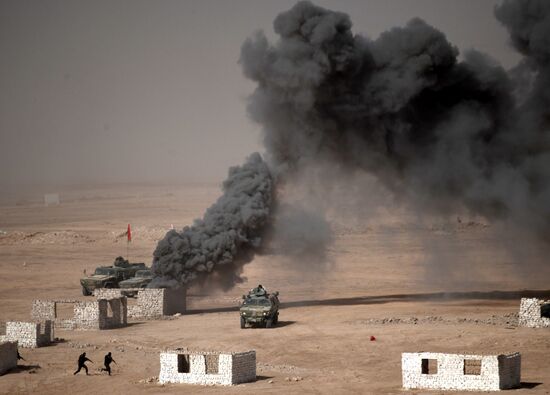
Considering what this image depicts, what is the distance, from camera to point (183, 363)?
31.3 m

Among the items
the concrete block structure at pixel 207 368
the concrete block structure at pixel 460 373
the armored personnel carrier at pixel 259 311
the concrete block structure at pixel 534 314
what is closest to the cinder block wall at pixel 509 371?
the concrete block structure at pixel 460 373

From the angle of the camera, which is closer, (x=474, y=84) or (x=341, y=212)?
(x=474, y=84)

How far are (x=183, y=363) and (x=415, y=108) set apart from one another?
2520 centimetres

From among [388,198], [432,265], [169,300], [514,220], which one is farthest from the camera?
[432,265]

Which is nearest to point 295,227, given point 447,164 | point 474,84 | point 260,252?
point 260,252

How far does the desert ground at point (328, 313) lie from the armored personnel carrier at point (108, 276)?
1021 millimetres

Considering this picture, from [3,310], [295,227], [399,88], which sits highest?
[399,88]

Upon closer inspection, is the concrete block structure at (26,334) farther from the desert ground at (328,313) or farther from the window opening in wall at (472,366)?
the window opening in wall at (472,366)

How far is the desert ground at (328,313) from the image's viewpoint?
107 feet

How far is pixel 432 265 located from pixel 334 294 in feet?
34.9

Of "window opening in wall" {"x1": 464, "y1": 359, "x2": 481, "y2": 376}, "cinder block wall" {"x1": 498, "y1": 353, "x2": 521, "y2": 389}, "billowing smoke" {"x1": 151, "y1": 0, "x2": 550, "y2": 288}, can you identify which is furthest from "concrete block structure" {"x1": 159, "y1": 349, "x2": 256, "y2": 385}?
"billowing smoke" {"x1": 151, "y1": 0, "x2": 550, "y2": 288}

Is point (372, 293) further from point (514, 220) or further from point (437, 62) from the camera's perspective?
point (437, 62)

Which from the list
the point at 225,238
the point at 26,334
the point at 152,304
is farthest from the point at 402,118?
the point at 26,334

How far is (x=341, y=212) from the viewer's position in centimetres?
5900
